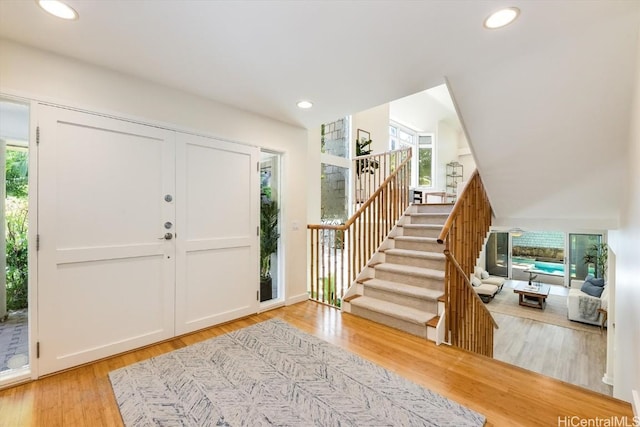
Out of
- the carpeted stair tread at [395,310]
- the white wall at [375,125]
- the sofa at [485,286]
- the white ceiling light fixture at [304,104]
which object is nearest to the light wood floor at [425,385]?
the carpeted stair tread at [395,310]

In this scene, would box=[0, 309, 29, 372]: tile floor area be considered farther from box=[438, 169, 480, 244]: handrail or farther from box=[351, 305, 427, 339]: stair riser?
box=[438, 169, 480, 244]: handrail

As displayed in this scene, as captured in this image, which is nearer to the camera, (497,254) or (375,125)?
(375,125)

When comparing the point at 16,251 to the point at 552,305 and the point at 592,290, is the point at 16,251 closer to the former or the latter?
the point at 592,290

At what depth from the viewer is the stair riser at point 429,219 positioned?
13.5 ft

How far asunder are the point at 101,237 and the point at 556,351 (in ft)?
23.6

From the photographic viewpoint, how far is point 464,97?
8.11ft

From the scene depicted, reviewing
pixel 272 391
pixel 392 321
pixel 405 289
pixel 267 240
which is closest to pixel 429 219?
pixel 405 289

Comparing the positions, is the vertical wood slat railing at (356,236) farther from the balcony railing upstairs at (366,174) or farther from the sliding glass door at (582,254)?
the sliding glass door at (582,254)

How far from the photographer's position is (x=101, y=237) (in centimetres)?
Result: 228

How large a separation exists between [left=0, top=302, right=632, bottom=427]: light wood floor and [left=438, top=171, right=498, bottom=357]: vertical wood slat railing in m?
0.44

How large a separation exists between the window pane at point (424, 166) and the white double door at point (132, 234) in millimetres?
6977

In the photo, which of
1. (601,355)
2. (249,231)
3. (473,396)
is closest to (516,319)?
(601,355)

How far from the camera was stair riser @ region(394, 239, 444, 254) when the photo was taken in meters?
3.63

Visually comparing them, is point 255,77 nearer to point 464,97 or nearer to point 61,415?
point 464,97
